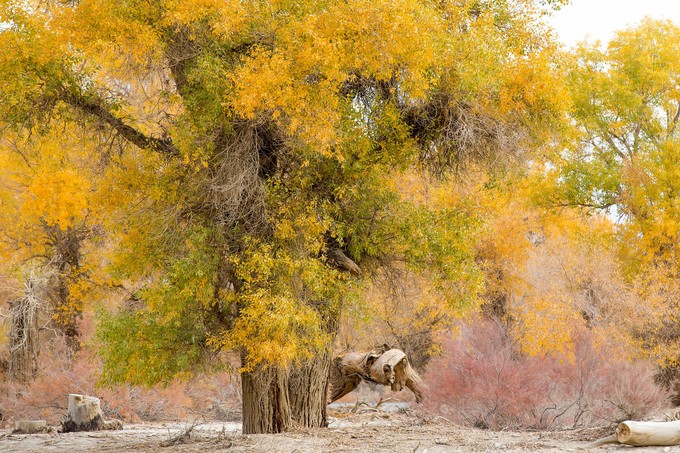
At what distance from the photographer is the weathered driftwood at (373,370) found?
16.8 meters

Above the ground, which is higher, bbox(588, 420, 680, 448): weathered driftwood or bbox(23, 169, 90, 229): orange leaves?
bbox(23, 169, 90, 229): orange leaves

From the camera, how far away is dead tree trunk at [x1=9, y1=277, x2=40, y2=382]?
22.8 m

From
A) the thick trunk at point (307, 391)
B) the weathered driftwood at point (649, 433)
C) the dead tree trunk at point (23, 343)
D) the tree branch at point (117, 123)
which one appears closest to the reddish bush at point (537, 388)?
the thick trunk at point (307, 391)

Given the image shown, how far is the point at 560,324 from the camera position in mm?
21125

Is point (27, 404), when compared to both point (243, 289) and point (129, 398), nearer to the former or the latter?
point (129, 398)

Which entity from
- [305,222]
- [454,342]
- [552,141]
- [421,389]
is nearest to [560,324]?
[454,342]

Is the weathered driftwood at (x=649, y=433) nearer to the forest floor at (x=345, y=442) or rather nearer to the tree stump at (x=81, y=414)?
the forest floor at (x=345, y=442)

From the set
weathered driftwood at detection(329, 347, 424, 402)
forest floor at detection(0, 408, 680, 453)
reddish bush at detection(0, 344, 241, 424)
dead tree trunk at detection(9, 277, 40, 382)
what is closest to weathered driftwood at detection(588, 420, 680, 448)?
forest floor at detection(0, 408, 680, 453)

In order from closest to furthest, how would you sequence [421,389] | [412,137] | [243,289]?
[243,289]
[412,137]
[421,389]

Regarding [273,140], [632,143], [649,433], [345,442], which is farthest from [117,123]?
[632,143]

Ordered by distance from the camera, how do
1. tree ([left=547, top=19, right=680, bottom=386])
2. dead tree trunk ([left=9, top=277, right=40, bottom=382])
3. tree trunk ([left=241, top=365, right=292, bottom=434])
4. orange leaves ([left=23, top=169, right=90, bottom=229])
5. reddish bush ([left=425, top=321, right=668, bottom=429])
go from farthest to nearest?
tree ([left=547, top=19, right=680, bottom=386]) → dead tree trunk ([left=9, top=277, right=40, bottom=382]) → orange leaves ([left=23, top=169, right=90, bottom=229]) → reddish bush ([left=425, top=321, right=668, bottom=429]) → tree trunk ([left=241, top=365, right=292, bottom=434])

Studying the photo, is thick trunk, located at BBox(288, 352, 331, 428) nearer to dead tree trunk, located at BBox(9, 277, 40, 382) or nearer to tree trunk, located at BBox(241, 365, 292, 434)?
tree trunk, located at BBox(241, 365, 292, 434)

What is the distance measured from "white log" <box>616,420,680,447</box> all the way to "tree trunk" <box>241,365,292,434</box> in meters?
5.61

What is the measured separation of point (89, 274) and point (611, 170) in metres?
19.6
